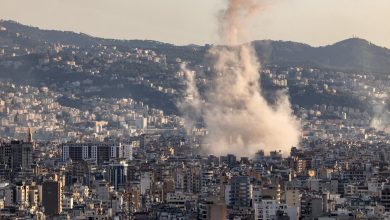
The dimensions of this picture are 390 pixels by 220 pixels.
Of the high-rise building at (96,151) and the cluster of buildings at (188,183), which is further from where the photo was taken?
the high-rise building at (96,151)

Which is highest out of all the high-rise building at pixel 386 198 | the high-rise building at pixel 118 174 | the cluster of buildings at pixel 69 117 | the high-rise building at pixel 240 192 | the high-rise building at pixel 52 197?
the high-rise building at pixel 386 198

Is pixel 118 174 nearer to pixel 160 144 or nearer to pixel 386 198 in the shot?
pixel 386 198

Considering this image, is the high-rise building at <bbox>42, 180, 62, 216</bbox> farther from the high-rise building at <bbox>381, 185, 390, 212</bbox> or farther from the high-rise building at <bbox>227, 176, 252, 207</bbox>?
the high-rise building at <bbox>381, 185, 390, 212</bbox>

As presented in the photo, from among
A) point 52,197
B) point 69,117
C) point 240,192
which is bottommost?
point 69,117

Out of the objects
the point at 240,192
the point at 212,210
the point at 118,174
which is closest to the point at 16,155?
the point at 118,174

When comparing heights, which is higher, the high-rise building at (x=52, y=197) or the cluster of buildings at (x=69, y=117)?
the high-rise building at (x=52, y=197)

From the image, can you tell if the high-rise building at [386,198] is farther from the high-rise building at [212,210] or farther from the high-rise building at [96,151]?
the high-rise building at [96,151]

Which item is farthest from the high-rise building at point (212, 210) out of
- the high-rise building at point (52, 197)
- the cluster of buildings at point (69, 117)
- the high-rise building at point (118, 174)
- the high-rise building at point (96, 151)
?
the cluster of buildings at point (69, 117)
